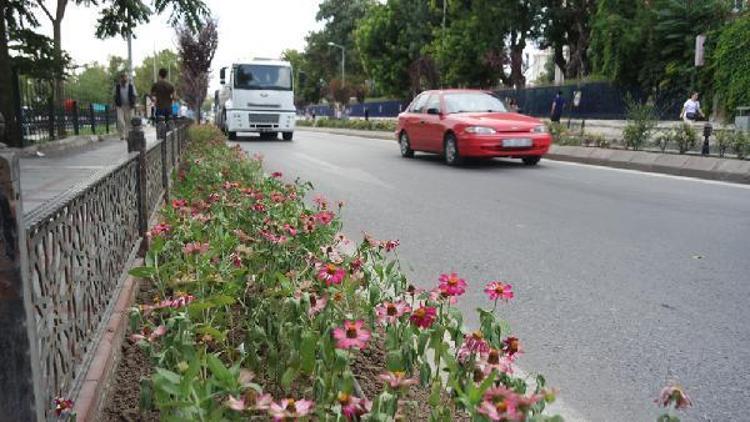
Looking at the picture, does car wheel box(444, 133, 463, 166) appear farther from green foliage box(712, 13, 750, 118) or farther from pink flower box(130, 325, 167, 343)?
green foliage box(712, 13, 750, 118)

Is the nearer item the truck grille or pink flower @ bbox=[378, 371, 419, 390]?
pink flower @ bbox=[378, 371, 419, 390]

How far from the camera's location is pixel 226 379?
1.88 m

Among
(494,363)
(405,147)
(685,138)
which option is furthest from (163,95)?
(494,363)

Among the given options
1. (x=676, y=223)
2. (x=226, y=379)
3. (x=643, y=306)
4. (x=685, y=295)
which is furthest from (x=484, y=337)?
(x=676, y=223)

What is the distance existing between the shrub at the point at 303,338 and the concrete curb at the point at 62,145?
12008mm

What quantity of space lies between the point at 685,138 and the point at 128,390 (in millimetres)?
13414

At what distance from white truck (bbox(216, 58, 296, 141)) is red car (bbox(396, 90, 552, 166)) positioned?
31.2 feet

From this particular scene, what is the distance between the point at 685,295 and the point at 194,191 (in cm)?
445

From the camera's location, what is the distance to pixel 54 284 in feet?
7.59

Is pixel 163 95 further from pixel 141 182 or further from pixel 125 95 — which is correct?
pixel 141 182

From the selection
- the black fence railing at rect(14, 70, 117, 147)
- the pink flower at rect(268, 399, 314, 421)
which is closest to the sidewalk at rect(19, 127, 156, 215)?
the black fence railing at rect(14, 70, 117, 147)

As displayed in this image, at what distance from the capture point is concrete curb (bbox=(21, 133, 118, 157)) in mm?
15403

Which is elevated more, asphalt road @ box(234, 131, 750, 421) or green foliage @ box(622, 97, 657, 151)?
green foliage @ box(622, 97, 657, 151)

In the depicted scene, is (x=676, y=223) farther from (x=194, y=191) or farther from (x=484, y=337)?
(x=484, y=337)
